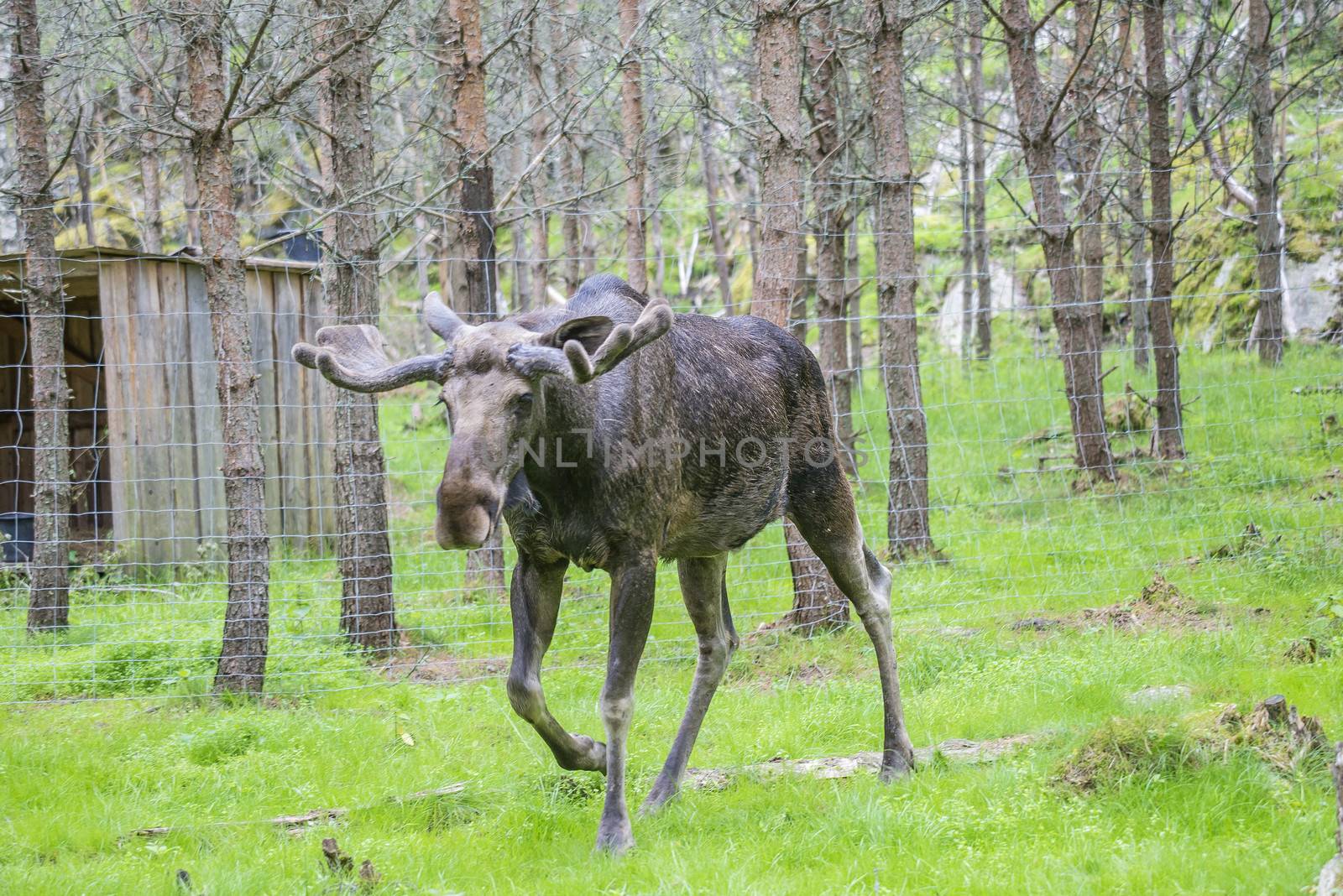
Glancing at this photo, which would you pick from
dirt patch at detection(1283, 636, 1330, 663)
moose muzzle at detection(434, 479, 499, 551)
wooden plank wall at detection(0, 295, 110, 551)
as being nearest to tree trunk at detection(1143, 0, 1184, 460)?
dirt patch at detection(1283, 636, 1330, 663)

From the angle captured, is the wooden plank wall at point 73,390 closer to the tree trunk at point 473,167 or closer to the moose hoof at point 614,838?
the tree trunk at point 473,167

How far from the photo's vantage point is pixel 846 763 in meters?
5.33

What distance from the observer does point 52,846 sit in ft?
15.0

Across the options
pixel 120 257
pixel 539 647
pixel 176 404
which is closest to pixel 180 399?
pixel 176 404

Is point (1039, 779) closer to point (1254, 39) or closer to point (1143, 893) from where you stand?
point (1143, 893)

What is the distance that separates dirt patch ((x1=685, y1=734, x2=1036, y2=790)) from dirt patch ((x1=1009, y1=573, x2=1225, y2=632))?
2.11 meters

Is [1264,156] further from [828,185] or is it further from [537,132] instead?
[537,132]

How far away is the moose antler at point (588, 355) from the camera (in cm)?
399

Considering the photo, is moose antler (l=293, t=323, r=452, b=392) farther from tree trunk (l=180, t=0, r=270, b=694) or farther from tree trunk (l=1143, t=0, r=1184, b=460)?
tree trunk (l=1143, t=0, r=1184, b=460)

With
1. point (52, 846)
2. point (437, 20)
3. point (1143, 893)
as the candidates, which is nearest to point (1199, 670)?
point (1143, 893)

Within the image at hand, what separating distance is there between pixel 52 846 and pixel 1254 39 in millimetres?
13553

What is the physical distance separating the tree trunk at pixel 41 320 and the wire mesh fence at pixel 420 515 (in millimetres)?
231

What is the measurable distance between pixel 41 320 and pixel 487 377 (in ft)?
17.1

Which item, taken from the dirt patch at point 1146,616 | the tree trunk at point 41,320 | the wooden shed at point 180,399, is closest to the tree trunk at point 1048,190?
the dirt patch at point 1146,616
